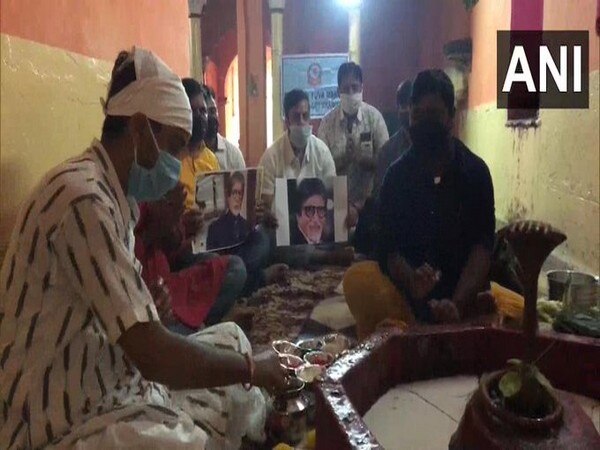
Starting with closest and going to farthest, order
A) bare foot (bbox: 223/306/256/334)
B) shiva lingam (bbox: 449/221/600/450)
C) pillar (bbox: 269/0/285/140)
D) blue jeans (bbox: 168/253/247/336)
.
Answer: shiva lingam (bbox: 449/221/600/450)
blue jeans (bbox: 168/253/247/336)
bare foot (bbox: 223/306/256/334)
pillar (bbox: 269/0/285/140)

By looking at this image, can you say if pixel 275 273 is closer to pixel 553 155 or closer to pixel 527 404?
pixel 553 155

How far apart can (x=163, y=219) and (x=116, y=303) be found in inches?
51.3

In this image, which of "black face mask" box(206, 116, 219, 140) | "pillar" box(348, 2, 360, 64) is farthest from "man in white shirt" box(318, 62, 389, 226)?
"pillar" box(348, 2, 360, 64)

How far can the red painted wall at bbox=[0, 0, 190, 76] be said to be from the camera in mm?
2066

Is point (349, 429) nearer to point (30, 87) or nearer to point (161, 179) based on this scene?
point (161, 179)

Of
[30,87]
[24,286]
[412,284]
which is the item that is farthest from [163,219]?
[24,286]

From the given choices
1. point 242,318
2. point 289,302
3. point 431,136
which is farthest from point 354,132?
point 431,136

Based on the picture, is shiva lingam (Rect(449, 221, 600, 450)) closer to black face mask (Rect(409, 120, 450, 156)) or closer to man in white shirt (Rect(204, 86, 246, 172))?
black face mask (Rect(409, 120, 450, 156))

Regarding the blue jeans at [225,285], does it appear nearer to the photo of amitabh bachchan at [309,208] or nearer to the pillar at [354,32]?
the photo of amitabh bachchan at [309,208]

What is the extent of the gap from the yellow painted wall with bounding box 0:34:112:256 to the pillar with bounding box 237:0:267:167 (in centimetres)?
560

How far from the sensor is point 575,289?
2350mm

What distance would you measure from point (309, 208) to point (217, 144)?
679 mm

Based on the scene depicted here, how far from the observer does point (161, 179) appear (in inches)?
58.8

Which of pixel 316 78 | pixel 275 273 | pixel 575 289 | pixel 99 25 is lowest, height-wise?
pixel 275 273
